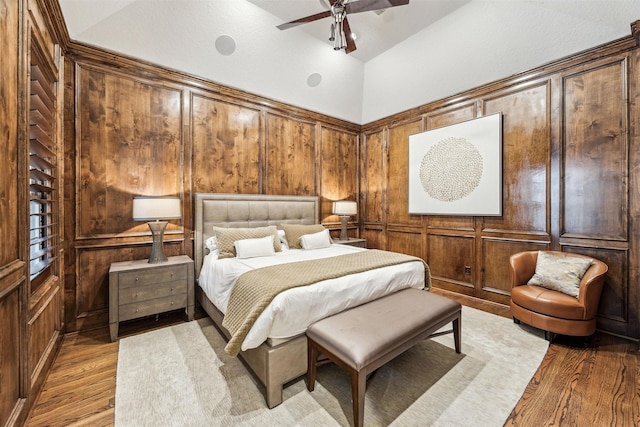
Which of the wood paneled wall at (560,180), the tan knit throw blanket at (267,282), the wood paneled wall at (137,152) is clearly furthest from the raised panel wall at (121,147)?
the wood paneled wall at (560,180)

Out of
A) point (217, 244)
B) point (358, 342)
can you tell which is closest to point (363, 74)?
point (217, 244)

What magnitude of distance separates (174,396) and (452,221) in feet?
12.9

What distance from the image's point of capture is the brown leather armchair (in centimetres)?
243

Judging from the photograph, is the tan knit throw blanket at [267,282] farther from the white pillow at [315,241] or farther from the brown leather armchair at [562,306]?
the brown leather armchair at [562,306]

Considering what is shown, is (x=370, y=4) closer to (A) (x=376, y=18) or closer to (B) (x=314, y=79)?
(A) (x=376, y=18)

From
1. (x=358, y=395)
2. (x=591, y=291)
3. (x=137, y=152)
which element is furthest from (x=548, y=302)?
(x=137, y=152)

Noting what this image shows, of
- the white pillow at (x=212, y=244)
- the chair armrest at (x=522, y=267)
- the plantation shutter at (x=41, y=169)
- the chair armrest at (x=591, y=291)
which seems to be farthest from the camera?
the white pillow at (x=212, y=244)

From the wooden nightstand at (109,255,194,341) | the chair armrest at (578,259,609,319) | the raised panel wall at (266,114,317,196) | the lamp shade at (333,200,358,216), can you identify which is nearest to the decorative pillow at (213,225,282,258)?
the wooden nightstand at (109,255,194,341)

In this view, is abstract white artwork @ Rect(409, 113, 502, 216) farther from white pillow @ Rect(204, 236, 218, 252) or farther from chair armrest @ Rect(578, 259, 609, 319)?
white pillow @ Rect(204, 236, 218, 252)

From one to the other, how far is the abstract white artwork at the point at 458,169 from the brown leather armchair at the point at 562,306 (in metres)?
1.16

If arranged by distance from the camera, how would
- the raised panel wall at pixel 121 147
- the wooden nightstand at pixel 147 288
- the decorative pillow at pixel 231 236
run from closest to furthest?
the wooden nightstand at pixel 147 288
the raised panel wall at pixel 121 147
the decorative pillow at pixel 231 236

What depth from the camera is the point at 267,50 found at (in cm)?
355

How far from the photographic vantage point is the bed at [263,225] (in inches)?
71.5

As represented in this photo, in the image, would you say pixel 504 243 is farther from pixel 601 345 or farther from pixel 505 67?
pixel 505 67
